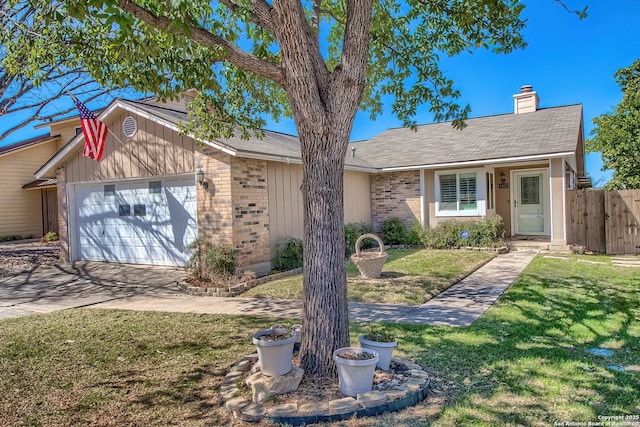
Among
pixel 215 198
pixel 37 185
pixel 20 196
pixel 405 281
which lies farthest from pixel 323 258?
pixel 20 196

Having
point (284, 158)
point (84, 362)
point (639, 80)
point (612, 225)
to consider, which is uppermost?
point (639, 80)

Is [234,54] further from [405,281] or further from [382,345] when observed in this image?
[405,281]

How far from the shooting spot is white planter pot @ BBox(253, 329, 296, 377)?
366 centimetres

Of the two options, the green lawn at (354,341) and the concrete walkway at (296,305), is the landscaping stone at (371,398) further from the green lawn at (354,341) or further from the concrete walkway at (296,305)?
the concrete walkway at (296,305)

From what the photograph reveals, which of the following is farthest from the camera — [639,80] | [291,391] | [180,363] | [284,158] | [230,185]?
[639,80]

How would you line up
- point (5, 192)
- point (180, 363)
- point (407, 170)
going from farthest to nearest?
point (5, 192) < point (407, 170) < point (180, 363)

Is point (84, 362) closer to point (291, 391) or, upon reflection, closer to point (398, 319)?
point (291, 391)

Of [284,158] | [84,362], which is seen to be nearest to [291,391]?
[84,362]

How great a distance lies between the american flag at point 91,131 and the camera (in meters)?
10.1

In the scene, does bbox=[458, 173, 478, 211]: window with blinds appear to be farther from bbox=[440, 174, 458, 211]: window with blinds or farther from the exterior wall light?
the exterior wall light

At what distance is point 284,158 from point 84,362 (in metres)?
6.80

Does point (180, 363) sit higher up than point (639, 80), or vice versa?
point (639, 80)

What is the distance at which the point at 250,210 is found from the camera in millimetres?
9953

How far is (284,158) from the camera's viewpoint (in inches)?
416
